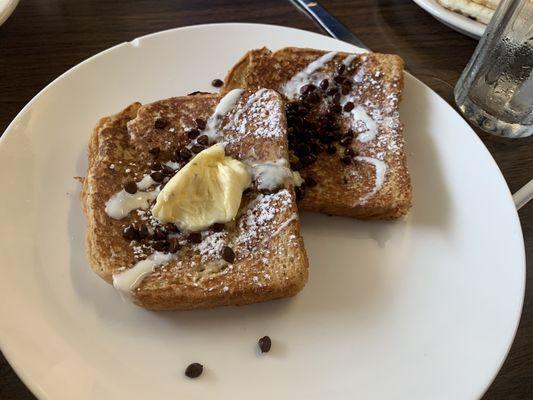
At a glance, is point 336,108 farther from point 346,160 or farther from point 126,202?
point 126,202

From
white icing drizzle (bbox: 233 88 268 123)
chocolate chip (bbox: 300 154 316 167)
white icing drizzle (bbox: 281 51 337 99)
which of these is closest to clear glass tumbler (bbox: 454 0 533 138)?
white icing drizzle (bbox: 281 51 337 99)

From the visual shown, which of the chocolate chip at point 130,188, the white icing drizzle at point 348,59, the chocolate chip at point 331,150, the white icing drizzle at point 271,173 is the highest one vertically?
the white icing drizzle at point 348,59

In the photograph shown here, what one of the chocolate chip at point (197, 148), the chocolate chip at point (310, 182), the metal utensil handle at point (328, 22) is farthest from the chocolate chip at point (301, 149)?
the metal utensil handle at point (328, 22)

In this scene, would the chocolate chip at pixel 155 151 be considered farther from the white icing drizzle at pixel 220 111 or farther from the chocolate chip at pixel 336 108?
the chocolate chip at pixel 336 108

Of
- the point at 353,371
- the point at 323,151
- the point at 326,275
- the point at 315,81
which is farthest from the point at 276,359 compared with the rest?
the point at 315,81

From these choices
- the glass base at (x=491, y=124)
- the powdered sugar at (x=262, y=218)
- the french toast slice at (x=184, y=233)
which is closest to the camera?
the french toast slice at (x=184, y=233)

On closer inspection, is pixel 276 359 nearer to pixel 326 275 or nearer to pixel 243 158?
pixel 326 275

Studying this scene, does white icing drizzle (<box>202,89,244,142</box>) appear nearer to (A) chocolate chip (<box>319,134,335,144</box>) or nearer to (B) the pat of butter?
(B) the pat of butter
